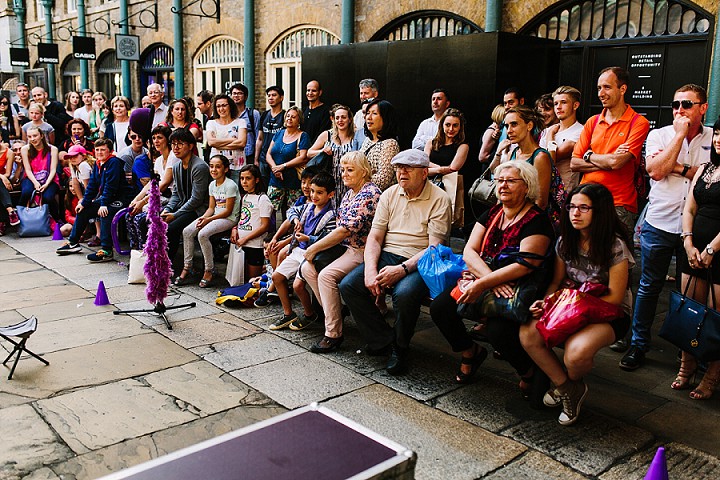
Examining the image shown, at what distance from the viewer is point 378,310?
4.74 m

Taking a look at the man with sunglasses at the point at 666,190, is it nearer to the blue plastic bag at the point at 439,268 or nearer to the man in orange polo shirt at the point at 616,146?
the man in orange polo shirt at the point at 616,146

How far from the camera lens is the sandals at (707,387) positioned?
4078 mm

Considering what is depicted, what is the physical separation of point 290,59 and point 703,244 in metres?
10.3

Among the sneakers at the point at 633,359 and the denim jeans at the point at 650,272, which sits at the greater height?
the denim jeans at the point at 650,272

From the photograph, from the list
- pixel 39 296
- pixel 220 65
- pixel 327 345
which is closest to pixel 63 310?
pixel 39 296

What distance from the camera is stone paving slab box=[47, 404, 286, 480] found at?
3.29 meters

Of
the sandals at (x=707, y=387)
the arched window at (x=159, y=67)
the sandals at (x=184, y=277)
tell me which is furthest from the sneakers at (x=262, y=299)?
the arched window at (x=159, y=67)

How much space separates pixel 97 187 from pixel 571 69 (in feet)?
20.8

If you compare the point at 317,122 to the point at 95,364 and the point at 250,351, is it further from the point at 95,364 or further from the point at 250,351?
the point at 95,364

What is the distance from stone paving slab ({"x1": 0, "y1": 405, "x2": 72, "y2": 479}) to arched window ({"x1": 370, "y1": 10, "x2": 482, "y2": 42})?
7.79 metres

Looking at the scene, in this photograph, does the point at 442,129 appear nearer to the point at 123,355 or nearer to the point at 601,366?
the point at 601,366

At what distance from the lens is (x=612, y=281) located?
12.3 ft

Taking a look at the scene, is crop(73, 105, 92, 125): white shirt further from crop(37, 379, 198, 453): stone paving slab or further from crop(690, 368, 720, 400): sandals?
crop(690, 368, 720, 400): sandals

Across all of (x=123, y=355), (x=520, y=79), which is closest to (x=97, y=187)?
(x=123, y=355)
